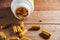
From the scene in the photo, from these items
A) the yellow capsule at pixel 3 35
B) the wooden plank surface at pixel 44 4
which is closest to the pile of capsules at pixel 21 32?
the yellow capsule at pixel 3 35

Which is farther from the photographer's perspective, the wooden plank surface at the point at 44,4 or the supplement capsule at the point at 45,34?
the wooden plank surface at the point at 44,4

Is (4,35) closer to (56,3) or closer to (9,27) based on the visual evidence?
(9,27)

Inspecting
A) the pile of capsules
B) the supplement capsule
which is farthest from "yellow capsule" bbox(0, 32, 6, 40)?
the supplement capsule

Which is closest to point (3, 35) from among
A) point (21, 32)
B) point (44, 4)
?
point (21, 32)

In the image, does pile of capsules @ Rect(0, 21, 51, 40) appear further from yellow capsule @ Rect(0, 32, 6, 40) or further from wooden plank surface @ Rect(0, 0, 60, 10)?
wooden plank surface @ Rect(0, 0, 60, 10)

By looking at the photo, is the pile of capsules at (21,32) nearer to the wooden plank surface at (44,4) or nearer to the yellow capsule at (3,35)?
the yellow capsule at (3,35)

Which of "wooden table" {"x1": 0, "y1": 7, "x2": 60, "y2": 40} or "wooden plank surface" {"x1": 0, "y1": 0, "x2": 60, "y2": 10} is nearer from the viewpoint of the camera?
"wooden table" {"x1": 0, "y1": 7, "x2": 60, "y2": 40}

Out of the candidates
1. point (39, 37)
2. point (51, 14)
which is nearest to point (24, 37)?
point (39, 37)

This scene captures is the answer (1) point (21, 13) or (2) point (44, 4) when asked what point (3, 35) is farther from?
(2) point (44, 4)
